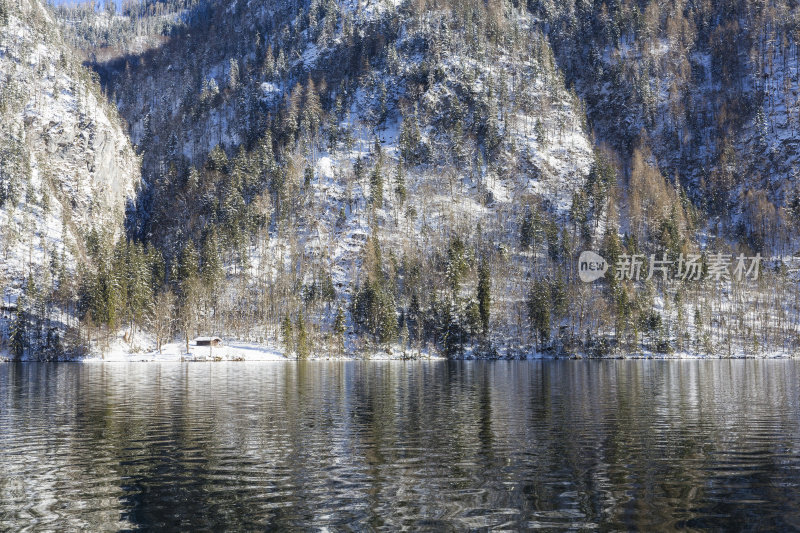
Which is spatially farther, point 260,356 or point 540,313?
point 540,313

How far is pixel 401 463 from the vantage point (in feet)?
92.5

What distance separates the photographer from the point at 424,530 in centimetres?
1830

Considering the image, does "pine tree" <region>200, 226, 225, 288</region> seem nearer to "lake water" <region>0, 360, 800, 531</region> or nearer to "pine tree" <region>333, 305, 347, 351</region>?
"pine tree" <region>333, 305, 347, 351</region>

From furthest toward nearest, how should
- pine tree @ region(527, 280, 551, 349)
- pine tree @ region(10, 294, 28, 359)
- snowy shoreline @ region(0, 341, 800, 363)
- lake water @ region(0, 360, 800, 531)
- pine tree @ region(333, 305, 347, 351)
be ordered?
pine tree @ region(527, 280, 551, 349) → pine tree @ region(333, 305, 347, 351) → snowy shoreline @ region(0, 341, 800, 363) → pine tree @ region(10, 294, 28, 359) → lake water @ region(0, 360, 800, 531)

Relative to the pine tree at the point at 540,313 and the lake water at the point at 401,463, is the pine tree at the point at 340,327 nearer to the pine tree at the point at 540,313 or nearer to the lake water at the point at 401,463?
the pine tree at the point at 540,313

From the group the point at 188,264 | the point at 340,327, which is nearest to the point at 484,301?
the point at 340,327

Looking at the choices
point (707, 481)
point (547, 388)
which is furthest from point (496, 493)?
point (547, 388)

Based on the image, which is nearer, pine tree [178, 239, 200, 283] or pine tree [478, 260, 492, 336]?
pine tree [478, 260, 492, 336]

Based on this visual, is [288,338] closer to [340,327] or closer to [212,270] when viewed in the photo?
[340,327]

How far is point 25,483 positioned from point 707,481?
90.8ft

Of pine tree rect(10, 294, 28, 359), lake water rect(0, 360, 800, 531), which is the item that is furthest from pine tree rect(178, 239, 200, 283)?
lake water rect(0, 360, 800, 531)

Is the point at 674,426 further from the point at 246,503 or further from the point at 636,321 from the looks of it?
the point at 636,321

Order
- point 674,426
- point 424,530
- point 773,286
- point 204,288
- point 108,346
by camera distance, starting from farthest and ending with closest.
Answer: point 773,286 < point 204,288 < point 108,346 < point 674,426 < point 424,530

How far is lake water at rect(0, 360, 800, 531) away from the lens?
2003cm
